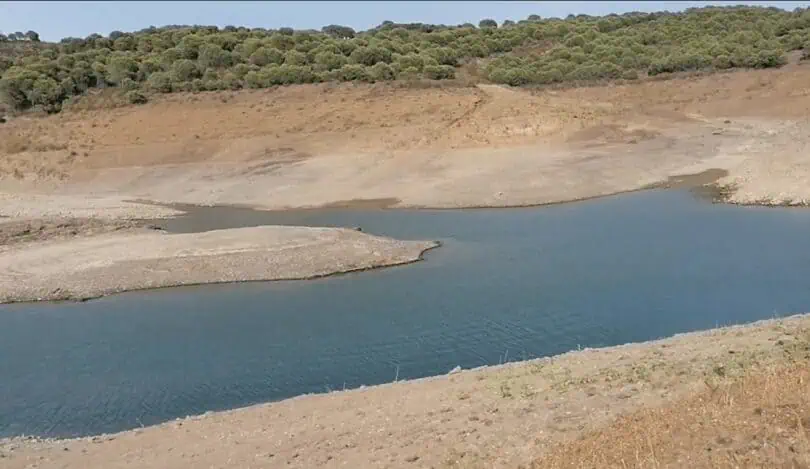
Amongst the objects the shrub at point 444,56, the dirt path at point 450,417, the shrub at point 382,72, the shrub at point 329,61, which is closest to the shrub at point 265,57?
the shrub at point 329,61

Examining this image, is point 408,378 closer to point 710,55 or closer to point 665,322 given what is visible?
point 665,322

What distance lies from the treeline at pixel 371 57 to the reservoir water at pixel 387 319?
1113 inches

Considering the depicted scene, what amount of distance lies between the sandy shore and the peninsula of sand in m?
0.08

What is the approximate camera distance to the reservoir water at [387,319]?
47.1 ft

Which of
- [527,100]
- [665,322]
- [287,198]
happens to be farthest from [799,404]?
[527,100]

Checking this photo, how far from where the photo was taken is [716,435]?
6.89 meters

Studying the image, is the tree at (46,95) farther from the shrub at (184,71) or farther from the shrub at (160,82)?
the shrub at (184,71)

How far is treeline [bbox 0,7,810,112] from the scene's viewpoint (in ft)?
162

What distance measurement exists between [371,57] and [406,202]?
23.5 meters

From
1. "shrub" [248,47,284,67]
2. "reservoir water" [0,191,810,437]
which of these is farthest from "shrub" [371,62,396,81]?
"reservoir water" [0,191,810,437]

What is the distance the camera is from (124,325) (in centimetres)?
1853

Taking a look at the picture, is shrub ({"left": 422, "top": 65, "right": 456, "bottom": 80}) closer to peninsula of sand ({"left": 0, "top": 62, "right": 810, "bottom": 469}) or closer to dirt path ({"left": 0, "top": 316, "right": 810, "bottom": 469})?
peninsula of sand ({"left": 0, "top": 62, "right": 810, "bottom": 469})

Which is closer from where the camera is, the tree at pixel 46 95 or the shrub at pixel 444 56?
the tree at pixel 46 95

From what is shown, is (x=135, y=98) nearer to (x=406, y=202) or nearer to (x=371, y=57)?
(x=371, y=57)
